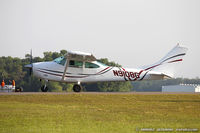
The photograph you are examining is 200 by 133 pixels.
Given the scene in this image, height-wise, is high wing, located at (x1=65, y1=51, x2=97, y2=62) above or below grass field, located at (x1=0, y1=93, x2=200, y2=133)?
above

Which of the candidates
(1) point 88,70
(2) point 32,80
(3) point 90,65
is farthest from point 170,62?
(2) point 32,80

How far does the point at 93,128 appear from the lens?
13.0 m

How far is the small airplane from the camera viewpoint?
27234 mm

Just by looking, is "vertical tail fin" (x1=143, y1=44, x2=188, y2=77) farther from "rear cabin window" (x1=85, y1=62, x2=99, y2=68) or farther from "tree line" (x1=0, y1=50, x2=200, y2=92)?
"tree line" (x1=0, y1=50, x2=200, y2=92)

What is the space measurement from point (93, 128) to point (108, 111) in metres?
4.30

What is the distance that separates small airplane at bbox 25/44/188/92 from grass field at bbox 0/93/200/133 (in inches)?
201

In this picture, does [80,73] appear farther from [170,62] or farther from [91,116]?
[91,116]

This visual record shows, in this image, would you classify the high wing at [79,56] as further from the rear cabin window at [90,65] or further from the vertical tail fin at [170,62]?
the vertical tail fin at [170,62]

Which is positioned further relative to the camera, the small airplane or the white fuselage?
the white fuselage

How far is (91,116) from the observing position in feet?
51.4

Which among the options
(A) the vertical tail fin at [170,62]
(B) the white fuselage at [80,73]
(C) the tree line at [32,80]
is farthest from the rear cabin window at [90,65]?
(C) the tree line at [32,80]

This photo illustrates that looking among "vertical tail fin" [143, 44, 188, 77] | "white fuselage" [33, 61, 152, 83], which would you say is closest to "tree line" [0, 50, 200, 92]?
"vertical tail fin" [143, 44, 188, 77]

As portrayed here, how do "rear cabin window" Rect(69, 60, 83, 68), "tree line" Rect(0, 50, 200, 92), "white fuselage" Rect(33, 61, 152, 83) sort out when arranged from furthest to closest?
"tree line" Rect(0, 50, 200, 92) < "white fuselage" Rect(33, 61, 152, 83) < "rear cabin window" Rect(69, 60, 83, 68)

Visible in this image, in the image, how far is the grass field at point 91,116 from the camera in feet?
42.8
